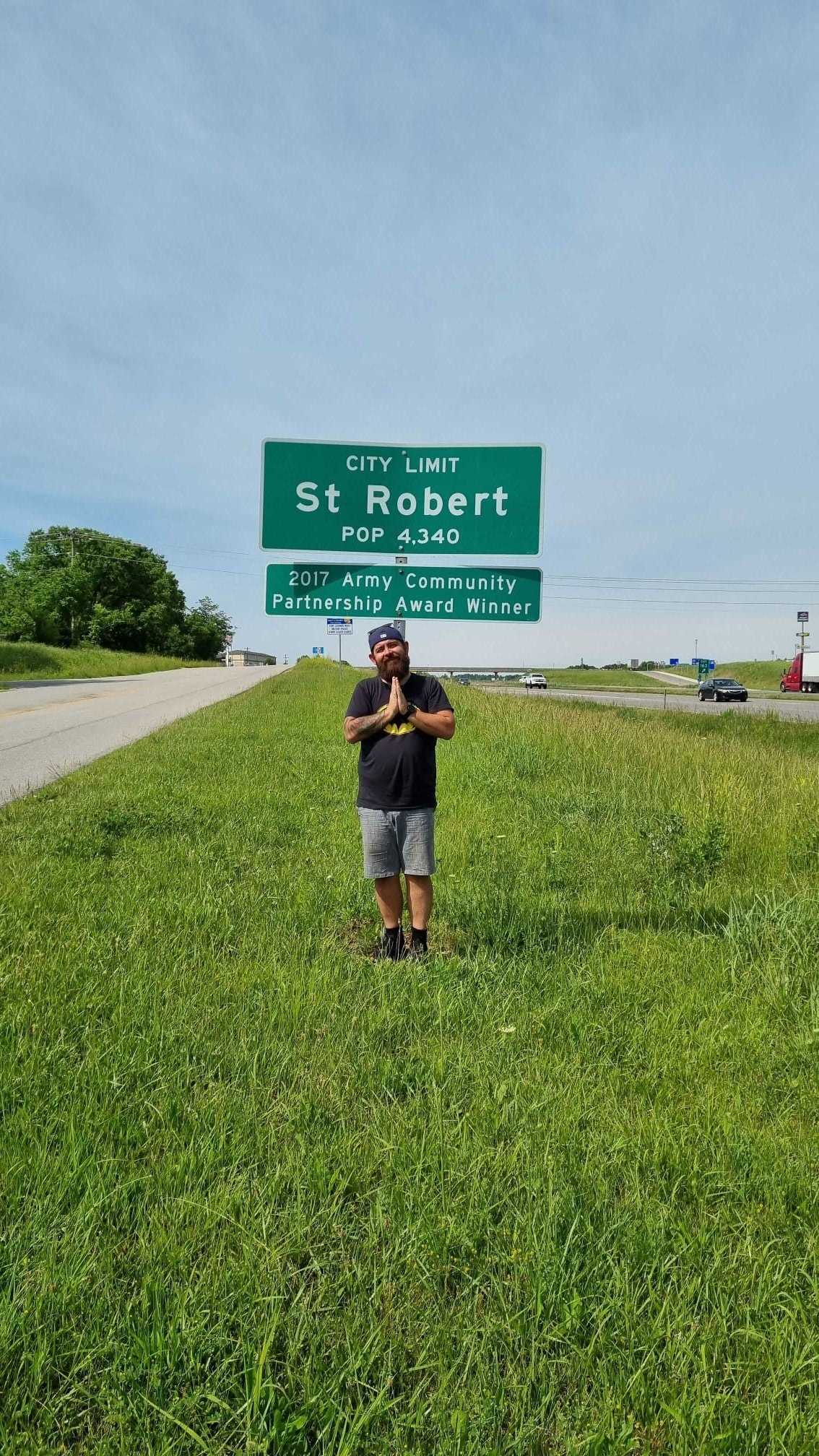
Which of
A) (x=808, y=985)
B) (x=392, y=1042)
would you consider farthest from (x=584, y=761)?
(x=392, y=1042)

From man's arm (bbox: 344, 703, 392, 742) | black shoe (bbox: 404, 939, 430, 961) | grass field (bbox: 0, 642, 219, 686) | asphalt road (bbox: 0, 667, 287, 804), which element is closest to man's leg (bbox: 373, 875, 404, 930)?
black shoe (bbox: 404, 939, 430, 961)

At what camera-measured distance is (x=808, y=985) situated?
3.62 meters

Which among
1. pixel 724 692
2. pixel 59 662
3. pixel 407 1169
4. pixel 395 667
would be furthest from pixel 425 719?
pixel 59 662

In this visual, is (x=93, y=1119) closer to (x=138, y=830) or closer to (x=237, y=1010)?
(x=237, y=1010)

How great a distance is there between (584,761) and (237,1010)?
7666mm

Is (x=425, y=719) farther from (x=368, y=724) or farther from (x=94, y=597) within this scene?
(x=94, y=597)

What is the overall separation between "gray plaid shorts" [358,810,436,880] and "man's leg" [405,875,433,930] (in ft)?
0.24

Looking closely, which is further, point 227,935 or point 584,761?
point 584,761

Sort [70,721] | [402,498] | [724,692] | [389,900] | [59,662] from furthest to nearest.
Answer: [59,662], [724,692], [70,721], [402,498], [389,900]

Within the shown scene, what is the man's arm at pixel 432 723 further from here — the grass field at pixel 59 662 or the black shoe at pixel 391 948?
the grass field at pixel 59 662

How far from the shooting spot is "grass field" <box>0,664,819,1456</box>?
5.27 feet

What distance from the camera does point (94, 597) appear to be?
8369 cm

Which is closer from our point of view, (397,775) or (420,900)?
(397,775)

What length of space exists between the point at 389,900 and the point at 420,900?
18cm
